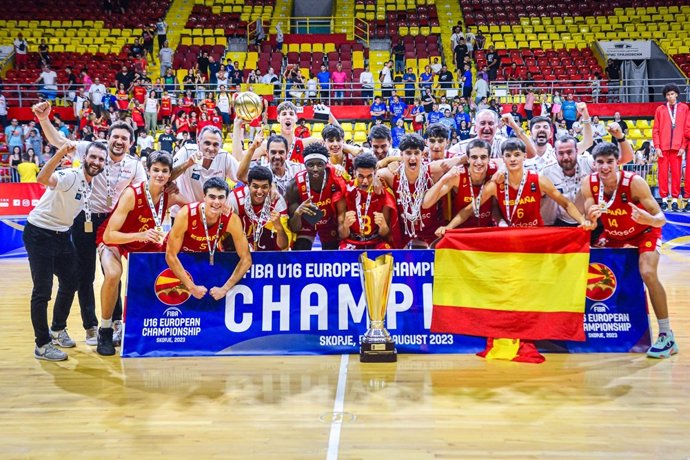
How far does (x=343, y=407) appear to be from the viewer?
4.40 metres

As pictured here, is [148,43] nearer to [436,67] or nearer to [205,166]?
[436,67]

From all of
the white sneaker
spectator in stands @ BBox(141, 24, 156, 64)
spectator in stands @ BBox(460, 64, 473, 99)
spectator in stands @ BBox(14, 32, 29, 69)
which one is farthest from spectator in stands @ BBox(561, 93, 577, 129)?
spectator in stands @ BBox(14, 32, 29, 69)

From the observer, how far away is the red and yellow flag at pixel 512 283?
18.3 feet

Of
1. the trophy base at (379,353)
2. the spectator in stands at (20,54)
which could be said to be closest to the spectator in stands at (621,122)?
the trophy base at (379,353)

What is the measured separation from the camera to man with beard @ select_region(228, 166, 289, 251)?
19.1 feet

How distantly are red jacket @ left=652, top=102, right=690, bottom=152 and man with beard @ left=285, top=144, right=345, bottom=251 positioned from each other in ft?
25.4

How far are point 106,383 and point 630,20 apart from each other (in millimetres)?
24897

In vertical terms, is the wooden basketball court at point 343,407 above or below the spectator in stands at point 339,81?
below

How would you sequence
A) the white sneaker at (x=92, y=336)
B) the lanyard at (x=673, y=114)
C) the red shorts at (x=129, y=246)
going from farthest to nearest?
the lanyard at (x=673, y=114)
the white sneaker at (x=92, y=336)
the red shorts at (x=129, y=246)

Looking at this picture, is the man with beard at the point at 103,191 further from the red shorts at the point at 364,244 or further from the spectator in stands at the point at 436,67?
the spectator in stands at the point at 436,67

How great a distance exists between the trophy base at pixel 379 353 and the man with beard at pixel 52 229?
2.48m

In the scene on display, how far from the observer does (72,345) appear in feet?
20.2

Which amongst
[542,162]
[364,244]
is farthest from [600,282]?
[364,244]

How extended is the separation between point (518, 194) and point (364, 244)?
1.40 meters
